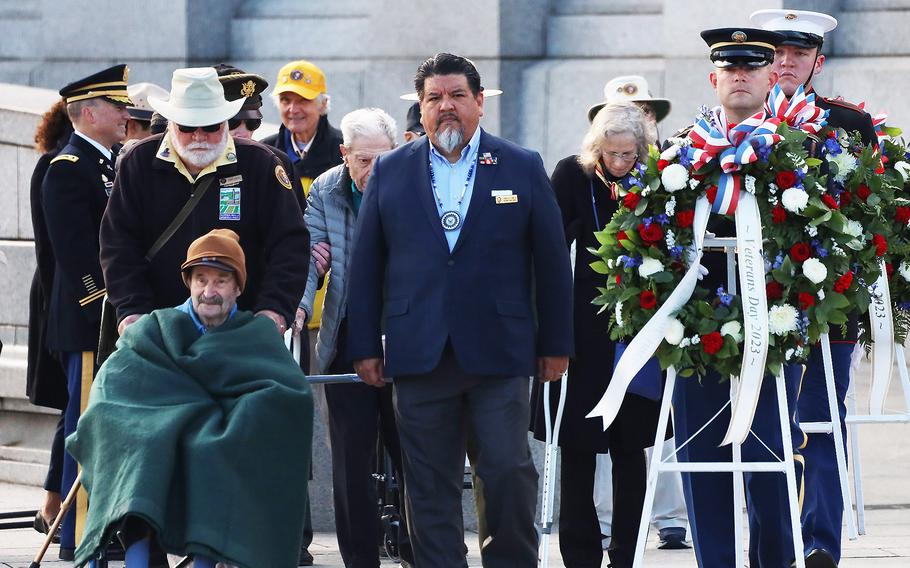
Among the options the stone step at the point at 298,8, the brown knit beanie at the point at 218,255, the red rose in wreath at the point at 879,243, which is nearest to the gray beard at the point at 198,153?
the brown knit beanie at the point at 218,255

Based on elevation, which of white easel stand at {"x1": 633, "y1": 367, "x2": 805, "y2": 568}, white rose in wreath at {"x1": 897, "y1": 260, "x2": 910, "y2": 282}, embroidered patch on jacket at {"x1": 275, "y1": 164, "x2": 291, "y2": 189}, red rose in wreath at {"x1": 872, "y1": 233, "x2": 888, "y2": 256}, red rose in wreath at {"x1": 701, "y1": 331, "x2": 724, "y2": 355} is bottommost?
white easel stand at {"x1": 633, "y1": 367, "x2": 805, "y2": 568}

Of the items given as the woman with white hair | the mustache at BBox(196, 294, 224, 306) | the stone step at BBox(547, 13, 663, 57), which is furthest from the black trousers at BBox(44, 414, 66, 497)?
the stone step at BBox(547, 13, 663, 57)

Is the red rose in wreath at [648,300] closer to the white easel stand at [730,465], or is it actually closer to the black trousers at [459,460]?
the white easel stand at [730,465]

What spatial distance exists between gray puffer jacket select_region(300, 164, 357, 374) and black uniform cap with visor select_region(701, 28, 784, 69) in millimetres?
1904

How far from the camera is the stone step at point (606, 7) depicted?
578 inches

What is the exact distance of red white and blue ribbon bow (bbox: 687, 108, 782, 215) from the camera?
6.75 m

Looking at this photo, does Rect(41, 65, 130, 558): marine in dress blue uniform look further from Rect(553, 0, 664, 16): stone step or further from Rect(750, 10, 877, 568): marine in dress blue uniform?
Rect(553, 0, 664, 16): stone step

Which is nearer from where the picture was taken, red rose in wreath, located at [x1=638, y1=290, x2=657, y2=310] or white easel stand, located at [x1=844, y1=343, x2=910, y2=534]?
red rose in wreath, located at [x1=638, y1=290, x2=657, y2=310]

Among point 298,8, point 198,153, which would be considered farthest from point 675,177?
point 298,8

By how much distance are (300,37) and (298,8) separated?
33cm

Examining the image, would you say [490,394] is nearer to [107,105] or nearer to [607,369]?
[607,369]

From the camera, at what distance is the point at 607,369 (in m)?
8.03

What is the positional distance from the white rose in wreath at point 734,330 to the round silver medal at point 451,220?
1.04 meters

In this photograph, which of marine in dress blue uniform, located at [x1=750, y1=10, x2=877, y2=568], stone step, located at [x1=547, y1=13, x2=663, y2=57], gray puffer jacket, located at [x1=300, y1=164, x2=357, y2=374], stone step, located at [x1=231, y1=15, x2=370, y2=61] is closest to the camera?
marine in dress blue uniform, located at [x1=750, y1=10, x2=877, y2=568]
